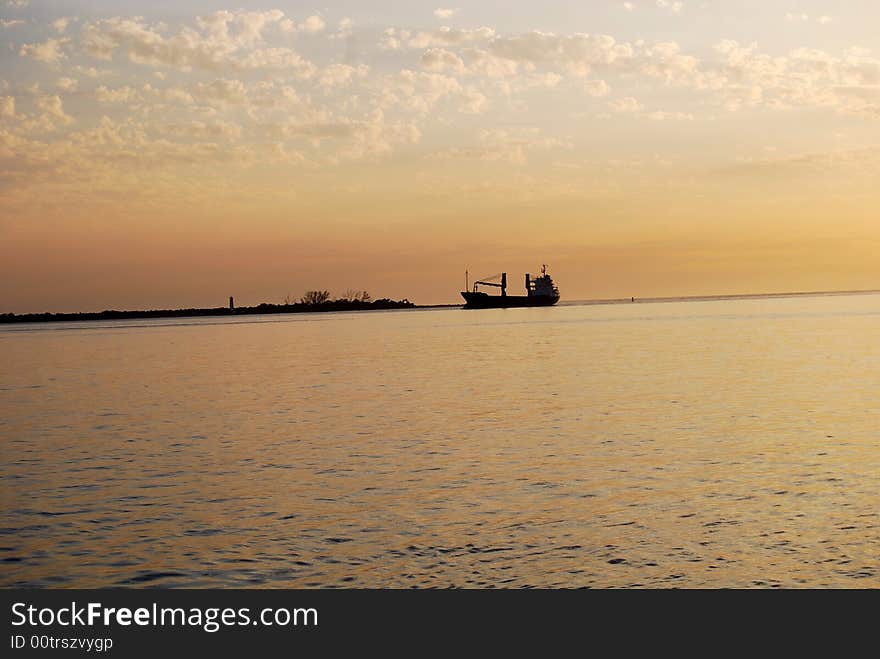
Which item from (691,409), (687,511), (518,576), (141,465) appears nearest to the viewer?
(518,576)

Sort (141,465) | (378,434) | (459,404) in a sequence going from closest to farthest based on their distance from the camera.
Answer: (141,465)
(378,434)
(459,404)

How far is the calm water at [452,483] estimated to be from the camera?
1099cm

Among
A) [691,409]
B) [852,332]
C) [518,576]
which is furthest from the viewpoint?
[852,332]

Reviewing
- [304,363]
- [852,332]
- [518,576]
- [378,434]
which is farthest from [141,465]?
[852,332]

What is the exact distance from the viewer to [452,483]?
1588 cm

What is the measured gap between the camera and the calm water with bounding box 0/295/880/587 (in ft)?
36.1
